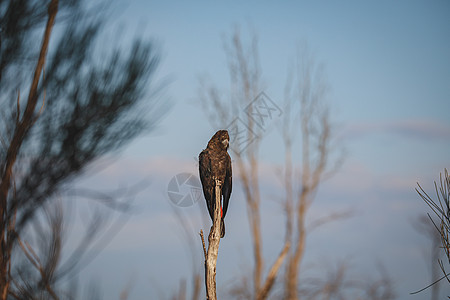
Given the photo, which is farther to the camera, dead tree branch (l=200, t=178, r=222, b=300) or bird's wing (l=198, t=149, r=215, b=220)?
bird's wing (l=198, t=149, r=215, b=220)

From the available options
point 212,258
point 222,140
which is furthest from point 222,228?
point 222,140

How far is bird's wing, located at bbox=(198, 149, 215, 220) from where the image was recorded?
3.53m

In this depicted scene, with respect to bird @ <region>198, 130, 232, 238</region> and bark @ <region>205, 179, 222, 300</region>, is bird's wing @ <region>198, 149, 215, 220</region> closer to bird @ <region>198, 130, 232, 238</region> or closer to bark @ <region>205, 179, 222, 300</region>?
bird @ <region>198, 130, 232, 238</region>

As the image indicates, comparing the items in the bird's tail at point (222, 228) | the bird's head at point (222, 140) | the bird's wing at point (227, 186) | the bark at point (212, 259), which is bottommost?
the bark at point (212, 259)

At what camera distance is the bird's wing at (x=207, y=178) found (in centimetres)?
353

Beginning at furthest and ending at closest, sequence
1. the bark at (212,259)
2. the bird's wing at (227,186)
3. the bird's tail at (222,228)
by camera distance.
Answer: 1. the bird's wing at (227,186)
2. the bird's tail at (222,228)
3. the bark at (212,259)

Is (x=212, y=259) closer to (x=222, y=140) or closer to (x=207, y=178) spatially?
(x=207, y=178)

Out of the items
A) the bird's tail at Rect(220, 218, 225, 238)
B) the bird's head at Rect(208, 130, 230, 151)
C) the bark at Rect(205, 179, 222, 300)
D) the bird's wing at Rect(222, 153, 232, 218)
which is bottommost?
the bark at Rect(205, 179, 222, 300)

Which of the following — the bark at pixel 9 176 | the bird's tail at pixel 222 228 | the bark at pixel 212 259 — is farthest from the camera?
the bird's tail at pixel 222 228

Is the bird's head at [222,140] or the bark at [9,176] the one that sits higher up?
the bird's head at [222,140]

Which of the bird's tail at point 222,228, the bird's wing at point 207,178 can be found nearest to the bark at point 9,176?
the bird's wing at point 207,178

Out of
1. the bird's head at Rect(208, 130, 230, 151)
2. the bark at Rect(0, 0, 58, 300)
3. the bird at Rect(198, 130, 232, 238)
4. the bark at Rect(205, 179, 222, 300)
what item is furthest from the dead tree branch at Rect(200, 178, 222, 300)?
the bark at Rect(0, 0, 58, 300)

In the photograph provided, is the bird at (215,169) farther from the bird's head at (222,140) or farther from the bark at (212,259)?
the bark at (212,259)

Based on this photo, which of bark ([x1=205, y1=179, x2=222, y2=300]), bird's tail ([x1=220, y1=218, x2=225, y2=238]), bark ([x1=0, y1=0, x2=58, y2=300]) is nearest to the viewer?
bark ([x1=0, y1=0, x2=58, y2=300])
